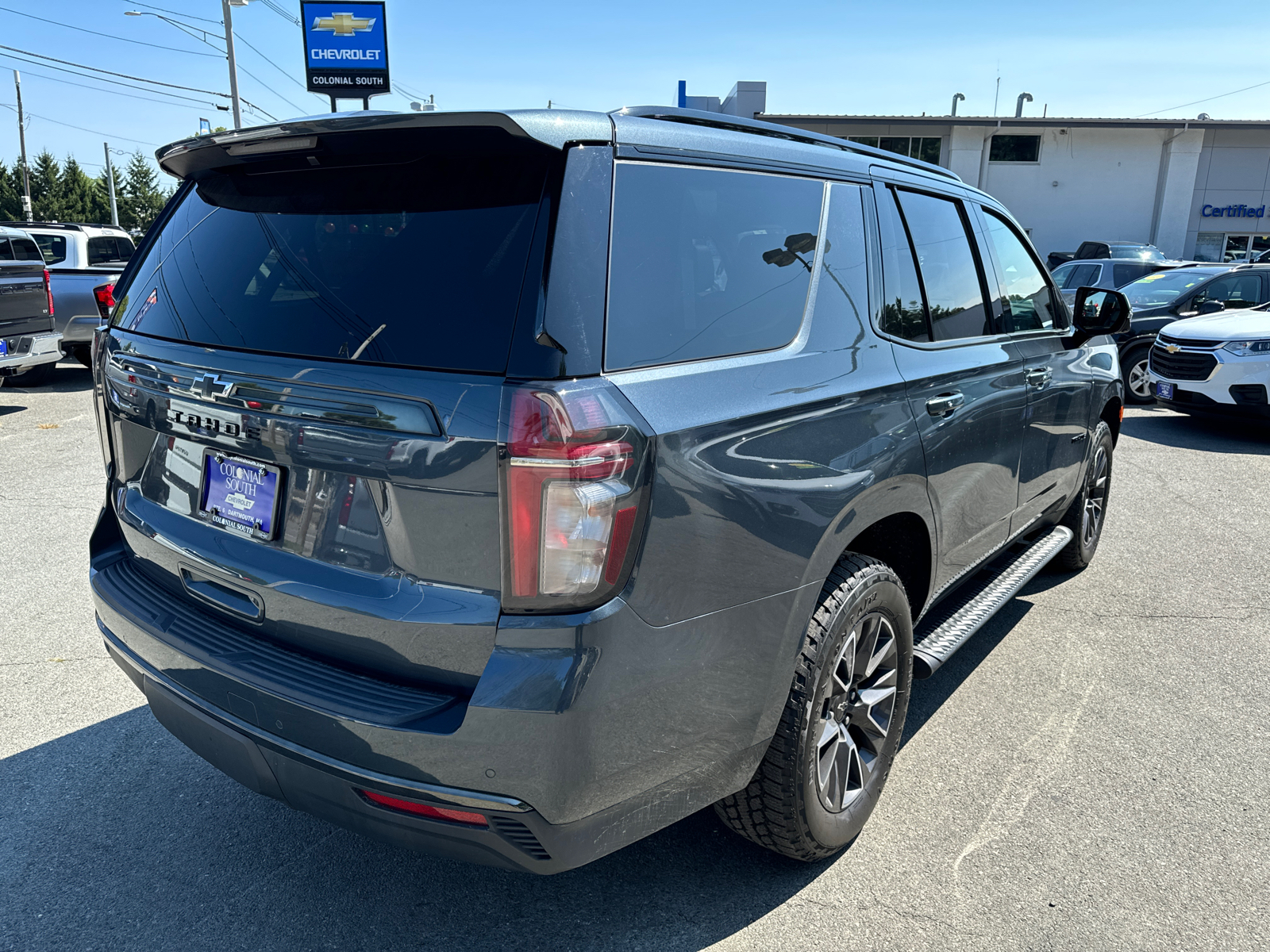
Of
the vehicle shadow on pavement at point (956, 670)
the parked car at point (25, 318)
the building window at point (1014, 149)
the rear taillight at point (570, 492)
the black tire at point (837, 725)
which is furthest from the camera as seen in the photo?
the building window at point (1014, 149)

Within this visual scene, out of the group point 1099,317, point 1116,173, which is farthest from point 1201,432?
point 1116,173

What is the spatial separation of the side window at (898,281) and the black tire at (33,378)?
37.3ft

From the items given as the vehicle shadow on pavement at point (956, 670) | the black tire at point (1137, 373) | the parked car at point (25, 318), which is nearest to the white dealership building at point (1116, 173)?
the black tire at point (1137, 373)

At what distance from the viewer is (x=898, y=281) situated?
110 inches

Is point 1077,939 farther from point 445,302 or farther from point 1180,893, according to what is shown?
point 445,302

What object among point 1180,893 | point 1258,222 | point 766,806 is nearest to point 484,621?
point 766,806

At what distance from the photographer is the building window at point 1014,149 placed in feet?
112

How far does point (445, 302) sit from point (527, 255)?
0.66 ft

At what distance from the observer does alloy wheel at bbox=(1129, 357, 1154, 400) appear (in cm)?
1111

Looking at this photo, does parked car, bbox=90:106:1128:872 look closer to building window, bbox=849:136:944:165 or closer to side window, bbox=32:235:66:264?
side window, bbox=32:235:66:264

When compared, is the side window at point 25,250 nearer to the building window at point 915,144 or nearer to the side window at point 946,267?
the side window at point 946,267

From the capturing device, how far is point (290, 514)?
77.9 inches

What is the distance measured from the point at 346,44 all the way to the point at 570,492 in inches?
1121

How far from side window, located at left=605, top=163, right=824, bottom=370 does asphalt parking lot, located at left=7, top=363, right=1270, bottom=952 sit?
1.50m
